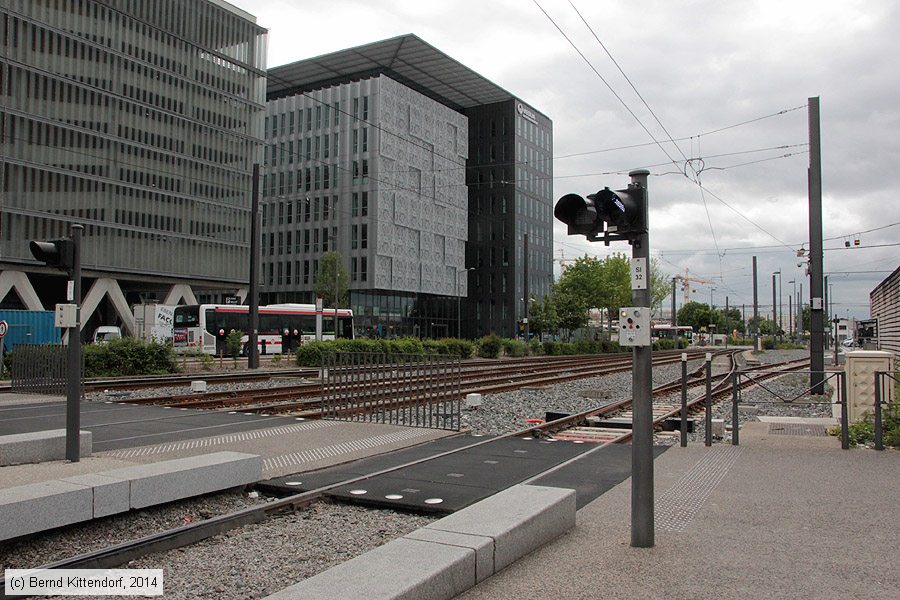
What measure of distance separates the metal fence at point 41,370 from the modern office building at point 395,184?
2026 inches

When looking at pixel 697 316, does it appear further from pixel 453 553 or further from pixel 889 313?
pixel 453 553

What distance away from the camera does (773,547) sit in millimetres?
5699

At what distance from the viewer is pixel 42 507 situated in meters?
5.70

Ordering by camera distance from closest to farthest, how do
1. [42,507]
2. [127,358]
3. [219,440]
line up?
1. [42,507]
2. [219,440]
3. [127,358]

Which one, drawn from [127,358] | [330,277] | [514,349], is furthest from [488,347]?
[127,358]

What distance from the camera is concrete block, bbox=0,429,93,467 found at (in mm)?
8375

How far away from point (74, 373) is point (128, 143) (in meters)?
49.9

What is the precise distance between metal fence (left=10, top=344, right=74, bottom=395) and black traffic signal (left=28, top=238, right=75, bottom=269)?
37.3 feet

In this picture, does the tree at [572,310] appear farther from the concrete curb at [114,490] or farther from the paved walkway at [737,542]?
the concrete curb at [114,490]

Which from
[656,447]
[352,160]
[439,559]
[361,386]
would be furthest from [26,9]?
[439,559]

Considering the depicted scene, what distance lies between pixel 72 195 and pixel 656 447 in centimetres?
4946

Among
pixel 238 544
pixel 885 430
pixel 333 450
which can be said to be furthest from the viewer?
pixel 885 430

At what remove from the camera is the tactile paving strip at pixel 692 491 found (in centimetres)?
655

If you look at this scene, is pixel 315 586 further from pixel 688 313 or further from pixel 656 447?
pixel 688 313
